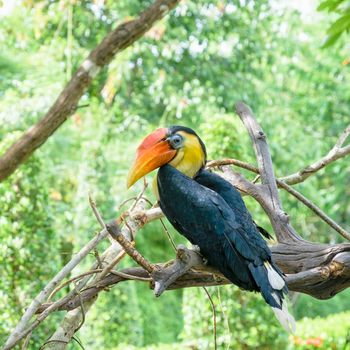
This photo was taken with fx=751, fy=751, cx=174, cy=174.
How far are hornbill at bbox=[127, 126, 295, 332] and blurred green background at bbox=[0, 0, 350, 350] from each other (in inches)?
76.7

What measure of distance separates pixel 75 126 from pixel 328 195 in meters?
3.36

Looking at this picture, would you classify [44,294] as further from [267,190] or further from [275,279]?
[267,190]

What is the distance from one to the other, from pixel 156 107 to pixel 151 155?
20.0ft

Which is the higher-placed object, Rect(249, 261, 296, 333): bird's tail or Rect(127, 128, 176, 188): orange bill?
Rect(127, 128, 176, 188): orange bill

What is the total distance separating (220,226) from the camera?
85.0 inches

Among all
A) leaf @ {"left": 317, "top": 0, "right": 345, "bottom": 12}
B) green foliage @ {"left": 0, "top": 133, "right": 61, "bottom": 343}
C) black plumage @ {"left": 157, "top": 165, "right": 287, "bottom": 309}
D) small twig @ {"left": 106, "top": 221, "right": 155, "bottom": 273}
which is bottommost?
small twig @ {"left": 106, "top": 221, "right": 155, "bottom": 273}

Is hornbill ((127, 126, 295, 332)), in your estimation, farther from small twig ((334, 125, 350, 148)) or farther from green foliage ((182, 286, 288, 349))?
green foliage ((182, 286, 288, 349))

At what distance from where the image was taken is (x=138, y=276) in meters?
2.07

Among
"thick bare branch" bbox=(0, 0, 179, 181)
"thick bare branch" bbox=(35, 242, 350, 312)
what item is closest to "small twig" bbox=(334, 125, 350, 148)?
"thick bare branch" bbox=(35, 242, 350, 312)

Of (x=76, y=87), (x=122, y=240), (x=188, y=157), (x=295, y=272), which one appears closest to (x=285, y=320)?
(x=295, y=272)

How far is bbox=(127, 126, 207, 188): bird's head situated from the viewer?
7.50 feet

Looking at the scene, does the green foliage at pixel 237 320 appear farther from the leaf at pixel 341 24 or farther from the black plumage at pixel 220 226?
the leaf at pixel 341 24

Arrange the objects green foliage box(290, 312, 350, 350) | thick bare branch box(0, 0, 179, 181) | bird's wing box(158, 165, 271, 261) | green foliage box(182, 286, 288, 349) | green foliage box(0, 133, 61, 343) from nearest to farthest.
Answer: bird's wing box(158, 165, 271, 261), thick bare branch box(0, 0, 179, 181), green foliage box(0, 133, 61, 343), green foliage box(182, 286, 288, 349), green foliage box(290, 312, 350, 350)

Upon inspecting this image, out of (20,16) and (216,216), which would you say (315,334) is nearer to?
(216,216)
